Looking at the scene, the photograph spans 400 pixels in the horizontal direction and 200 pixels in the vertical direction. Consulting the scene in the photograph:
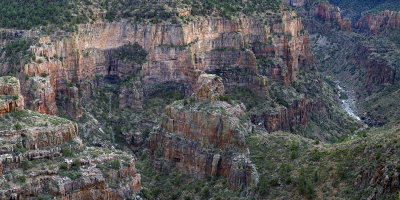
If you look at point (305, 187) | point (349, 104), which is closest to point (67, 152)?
point (305, 187)

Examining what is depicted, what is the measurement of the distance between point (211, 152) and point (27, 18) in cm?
4782

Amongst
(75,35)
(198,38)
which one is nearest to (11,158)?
(75,35)

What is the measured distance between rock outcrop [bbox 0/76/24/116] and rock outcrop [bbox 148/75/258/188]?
2379 cm

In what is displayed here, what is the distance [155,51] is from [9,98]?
46.9 metres

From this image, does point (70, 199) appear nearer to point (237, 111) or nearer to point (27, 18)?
point (237, 111)

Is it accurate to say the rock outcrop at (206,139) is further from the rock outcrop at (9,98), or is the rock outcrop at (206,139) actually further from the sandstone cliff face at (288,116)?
the rock outcrop at (9,98)

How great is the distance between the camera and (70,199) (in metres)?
93.3

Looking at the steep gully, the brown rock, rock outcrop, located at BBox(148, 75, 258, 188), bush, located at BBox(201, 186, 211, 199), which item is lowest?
the steep gully

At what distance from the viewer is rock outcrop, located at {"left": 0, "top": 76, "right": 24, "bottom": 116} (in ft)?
329

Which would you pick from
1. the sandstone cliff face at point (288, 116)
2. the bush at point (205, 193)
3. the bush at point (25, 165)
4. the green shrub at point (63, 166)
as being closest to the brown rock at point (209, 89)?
the bush at point (205, 193)

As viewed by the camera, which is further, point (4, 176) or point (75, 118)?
point (75, 118)

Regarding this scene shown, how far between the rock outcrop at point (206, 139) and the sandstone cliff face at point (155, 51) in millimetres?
21878

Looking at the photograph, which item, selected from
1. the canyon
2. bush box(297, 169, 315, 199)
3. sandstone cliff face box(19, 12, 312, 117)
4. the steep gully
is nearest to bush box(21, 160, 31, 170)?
the canyon

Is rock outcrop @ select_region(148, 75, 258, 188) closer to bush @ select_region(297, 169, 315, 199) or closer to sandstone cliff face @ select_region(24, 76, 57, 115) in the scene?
bush @ select_region(297, 169, 315, 199)
